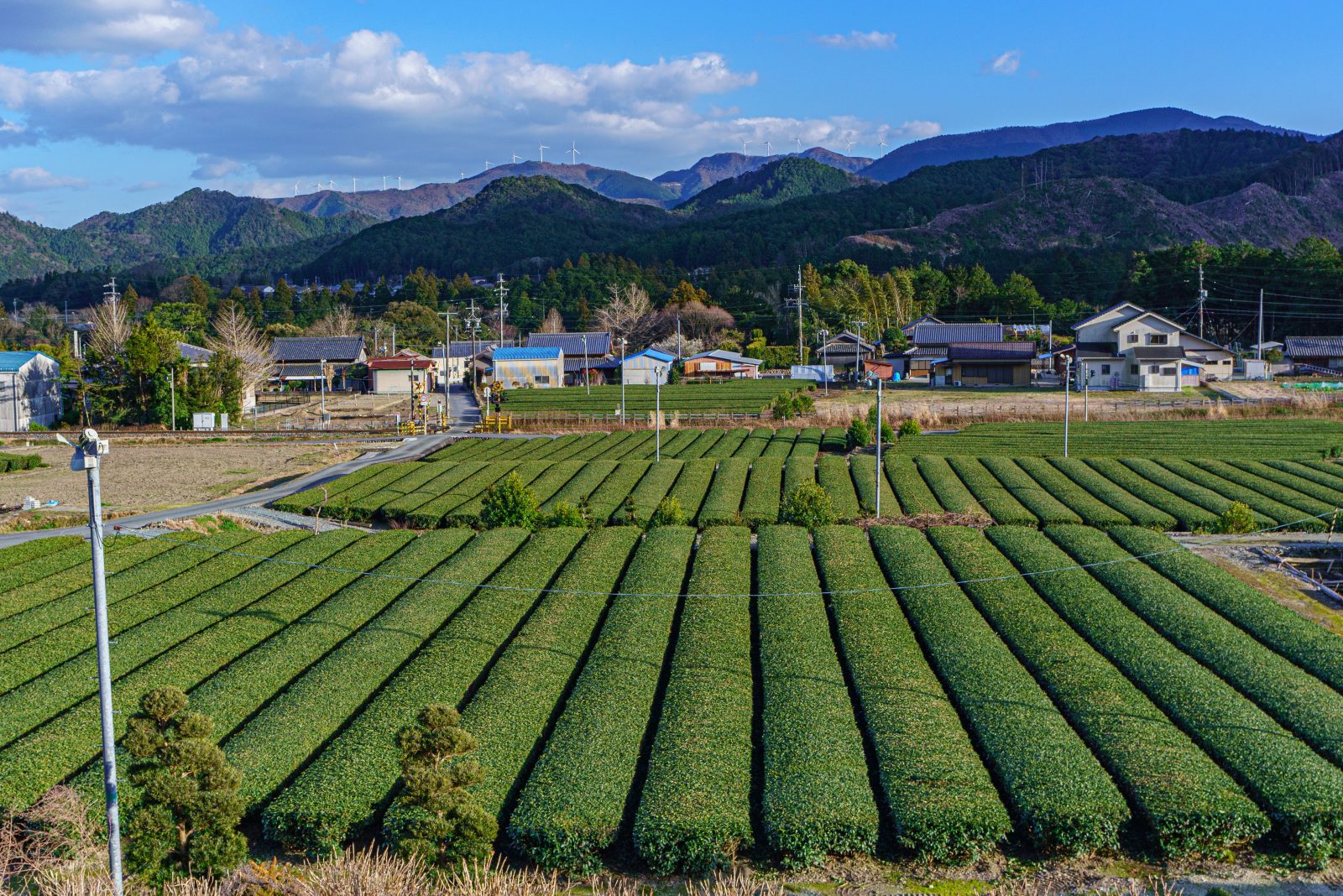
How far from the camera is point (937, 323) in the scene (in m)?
88.2

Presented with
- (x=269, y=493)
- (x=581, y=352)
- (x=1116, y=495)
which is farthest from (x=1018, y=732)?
(x=581, y=352)

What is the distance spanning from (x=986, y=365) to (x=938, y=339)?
353 inches

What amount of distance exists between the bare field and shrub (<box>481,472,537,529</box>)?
14.2 metres

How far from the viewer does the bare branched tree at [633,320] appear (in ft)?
343

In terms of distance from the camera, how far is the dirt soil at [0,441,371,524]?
40.9 meters

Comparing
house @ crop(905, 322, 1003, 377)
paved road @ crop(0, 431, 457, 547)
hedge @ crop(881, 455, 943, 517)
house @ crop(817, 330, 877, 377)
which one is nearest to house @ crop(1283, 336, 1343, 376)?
house @ crop(905, 322, 1003, 377)

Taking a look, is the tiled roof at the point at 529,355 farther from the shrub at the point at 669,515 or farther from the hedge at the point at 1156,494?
the shrub at the point at 669,515

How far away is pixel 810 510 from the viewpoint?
108 ft

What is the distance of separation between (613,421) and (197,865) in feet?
161

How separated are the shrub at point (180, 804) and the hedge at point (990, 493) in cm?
2595

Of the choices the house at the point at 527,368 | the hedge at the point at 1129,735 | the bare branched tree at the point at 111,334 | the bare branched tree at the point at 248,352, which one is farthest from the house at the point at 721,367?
the hedge at the point at 1129,735

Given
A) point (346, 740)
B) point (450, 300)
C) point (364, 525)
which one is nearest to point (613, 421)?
point (364, 525)

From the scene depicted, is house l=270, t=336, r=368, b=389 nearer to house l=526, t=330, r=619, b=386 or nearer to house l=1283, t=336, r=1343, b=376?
house l=526, t=330, r=619, b=386

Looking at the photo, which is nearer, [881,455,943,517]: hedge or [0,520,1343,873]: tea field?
[0,520,1343,873]: tea field
